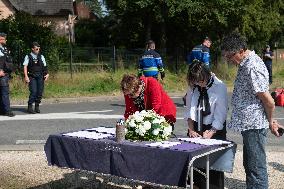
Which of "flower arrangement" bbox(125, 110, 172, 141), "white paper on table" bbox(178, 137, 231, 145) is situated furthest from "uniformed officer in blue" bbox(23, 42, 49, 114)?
"white paper on table" bbox(178, 137, 231, 145)

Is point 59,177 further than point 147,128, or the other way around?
point 59,177

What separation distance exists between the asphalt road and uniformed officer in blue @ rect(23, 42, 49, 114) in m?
0.58

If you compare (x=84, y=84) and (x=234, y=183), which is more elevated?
(x=84, y=84)

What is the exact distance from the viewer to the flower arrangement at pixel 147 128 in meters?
5.73

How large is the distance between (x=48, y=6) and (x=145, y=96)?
60261 millimetres

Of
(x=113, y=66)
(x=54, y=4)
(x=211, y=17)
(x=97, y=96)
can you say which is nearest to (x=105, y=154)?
(x=97, y=96)

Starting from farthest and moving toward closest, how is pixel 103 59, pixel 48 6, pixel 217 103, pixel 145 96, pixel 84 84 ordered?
pixel 48 6 < pixel 103 59 < pixel 84 84 < pixel 145 96 < pixel 217 103

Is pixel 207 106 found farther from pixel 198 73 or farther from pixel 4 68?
pixel 4 68

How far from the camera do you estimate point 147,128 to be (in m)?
5.71

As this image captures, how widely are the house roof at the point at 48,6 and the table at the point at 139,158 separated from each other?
2242 inches

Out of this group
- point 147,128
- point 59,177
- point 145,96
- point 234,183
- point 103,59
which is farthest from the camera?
point 103,59

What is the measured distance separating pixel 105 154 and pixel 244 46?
182cm

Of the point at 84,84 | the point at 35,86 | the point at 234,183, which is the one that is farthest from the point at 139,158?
the point at 84,84

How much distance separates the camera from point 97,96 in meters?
18.7
